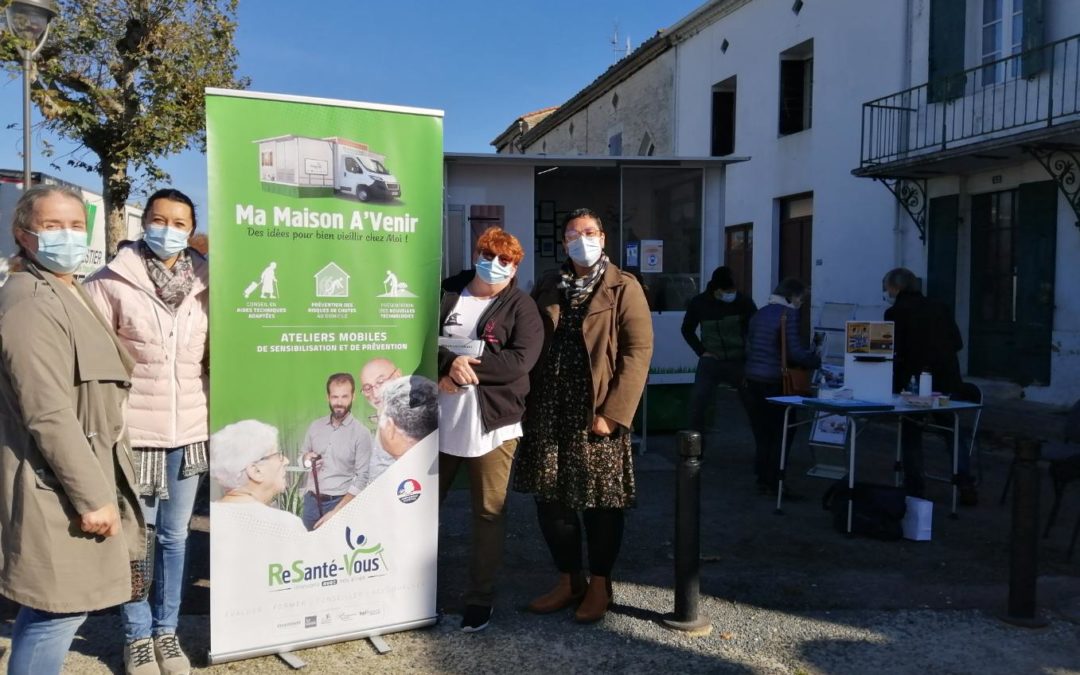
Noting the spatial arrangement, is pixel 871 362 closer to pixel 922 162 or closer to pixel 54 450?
pixel 54 450

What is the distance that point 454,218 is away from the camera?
8.57 metres

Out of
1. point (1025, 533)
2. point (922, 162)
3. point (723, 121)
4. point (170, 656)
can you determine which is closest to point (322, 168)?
point (170, 656)

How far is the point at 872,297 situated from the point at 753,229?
4092mm

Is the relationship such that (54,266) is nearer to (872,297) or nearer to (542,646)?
(542,646)

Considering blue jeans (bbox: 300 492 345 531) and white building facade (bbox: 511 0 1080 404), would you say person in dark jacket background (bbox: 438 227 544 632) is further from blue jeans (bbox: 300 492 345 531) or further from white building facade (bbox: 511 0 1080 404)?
white building facade (bbox: 511 0 1080 404)

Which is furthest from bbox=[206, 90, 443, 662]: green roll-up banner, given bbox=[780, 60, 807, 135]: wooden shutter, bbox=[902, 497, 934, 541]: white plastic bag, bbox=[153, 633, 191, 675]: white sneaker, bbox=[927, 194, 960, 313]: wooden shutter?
bbox=[780, 60, 807, 135]: wooden shutter

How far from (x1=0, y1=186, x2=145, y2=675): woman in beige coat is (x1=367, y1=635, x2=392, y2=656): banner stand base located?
4.04ft

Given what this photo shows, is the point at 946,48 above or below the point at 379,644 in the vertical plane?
above

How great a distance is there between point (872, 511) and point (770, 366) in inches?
56.3

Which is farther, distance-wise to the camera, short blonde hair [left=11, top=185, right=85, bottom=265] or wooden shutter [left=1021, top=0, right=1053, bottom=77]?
wooden shutter [left=1021, top=0, right=1053, bottom=77]

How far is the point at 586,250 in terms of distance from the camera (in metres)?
3.94

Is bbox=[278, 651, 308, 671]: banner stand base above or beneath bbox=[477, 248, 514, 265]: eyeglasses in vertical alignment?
beneath

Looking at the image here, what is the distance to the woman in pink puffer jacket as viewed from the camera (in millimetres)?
3146

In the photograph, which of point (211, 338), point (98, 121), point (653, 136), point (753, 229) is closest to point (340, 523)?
point (211, 338)
